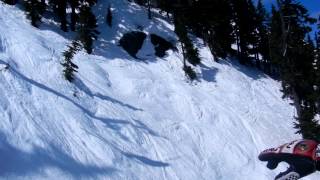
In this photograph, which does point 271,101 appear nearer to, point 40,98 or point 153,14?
point 153,14

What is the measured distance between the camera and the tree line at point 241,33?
26.2 m

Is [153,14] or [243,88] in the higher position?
[153,14]

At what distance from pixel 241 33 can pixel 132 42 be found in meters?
18.8

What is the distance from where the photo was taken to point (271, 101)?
29.7 m

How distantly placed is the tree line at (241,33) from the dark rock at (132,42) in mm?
2386

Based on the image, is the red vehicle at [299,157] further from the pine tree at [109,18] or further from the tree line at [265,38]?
the pine tree at [109,18]

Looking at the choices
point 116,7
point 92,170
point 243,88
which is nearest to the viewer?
point 92,170

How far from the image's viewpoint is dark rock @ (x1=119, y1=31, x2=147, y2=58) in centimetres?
2958

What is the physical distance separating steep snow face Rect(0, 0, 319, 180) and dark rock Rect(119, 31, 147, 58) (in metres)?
0.72

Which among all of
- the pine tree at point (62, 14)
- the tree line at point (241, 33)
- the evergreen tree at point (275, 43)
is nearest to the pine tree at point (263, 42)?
the tree line at point (241, 33)

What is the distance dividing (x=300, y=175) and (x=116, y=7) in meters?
34.9

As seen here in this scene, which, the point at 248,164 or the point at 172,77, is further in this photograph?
the point at 172,77

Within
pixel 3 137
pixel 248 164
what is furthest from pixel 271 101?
pixel 3 137

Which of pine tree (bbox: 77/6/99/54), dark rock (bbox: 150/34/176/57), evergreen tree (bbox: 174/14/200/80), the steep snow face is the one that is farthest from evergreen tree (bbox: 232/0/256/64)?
pine tree (bbox: 77/6/99/54)
